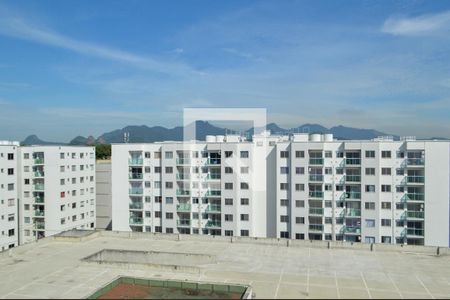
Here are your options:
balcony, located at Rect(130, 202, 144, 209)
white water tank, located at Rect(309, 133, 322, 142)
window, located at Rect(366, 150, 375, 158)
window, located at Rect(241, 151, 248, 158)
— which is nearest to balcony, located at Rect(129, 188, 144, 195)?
balcony, located at Rect(130, 202, 144, 209)

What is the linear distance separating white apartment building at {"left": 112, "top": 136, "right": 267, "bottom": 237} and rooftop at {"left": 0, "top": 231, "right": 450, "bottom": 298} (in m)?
7.32

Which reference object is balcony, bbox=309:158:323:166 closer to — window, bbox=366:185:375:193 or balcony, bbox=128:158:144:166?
window, bbox=366:185:375:193

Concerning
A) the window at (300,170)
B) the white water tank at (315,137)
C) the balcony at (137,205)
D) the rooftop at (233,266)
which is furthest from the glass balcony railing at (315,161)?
the balcony at (137,205)

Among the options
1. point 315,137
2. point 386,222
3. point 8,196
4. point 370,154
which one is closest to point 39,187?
point 8,196

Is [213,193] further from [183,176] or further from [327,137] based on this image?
[327,137]

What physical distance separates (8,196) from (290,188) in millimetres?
30209

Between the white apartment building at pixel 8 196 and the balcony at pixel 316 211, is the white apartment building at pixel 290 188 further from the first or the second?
the white apartment building at pixel 8 196

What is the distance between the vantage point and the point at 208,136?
43938mm

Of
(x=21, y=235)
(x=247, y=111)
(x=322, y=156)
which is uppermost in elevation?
(x=247, y=111)

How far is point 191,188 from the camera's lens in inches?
1561

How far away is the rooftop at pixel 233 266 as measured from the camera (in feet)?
69.4

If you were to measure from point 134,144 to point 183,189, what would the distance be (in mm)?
7279

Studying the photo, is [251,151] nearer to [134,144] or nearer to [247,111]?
[247,111]

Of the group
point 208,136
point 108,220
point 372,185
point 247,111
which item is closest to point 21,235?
point 108,220
